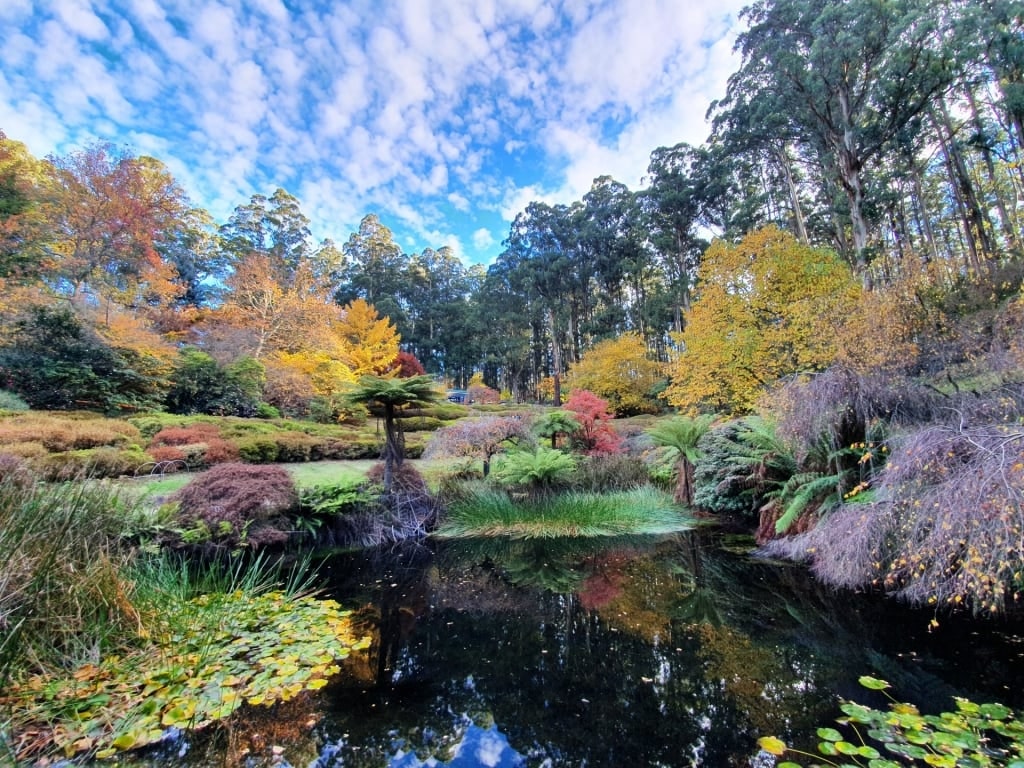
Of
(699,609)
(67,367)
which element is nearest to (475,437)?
(699,609)

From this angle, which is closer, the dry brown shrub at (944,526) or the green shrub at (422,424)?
the dry brown shrub at (944,526)

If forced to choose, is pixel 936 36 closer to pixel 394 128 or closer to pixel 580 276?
pixel 394 128

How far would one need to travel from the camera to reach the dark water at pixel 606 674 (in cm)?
229

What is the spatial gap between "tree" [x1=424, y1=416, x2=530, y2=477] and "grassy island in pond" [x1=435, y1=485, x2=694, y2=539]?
0.84 metres

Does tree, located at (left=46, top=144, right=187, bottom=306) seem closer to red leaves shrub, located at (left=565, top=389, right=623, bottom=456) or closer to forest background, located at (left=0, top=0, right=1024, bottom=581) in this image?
forest background, located at (left=0, top=0, right=1024, bottom=581)

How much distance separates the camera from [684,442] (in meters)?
8.48

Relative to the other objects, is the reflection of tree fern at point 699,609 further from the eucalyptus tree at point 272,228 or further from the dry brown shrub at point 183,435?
the eucalyptus tree at point 272,228

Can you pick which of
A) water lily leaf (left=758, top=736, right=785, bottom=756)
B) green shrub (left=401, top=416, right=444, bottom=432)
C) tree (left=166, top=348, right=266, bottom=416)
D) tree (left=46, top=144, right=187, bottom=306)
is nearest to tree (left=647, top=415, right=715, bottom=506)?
water lily leaf (left=758, top=736, right=785, bottom=756)

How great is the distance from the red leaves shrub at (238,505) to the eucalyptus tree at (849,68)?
536 inches

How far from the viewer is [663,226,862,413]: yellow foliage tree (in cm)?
1135

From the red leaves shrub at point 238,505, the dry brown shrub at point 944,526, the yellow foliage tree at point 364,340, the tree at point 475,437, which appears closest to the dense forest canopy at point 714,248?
the yellow foliage tree at point 364,340

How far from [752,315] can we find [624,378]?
33.2 feet

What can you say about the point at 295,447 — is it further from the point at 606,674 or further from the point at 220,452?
the point at 606,674

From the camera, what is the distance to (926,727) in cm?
218
